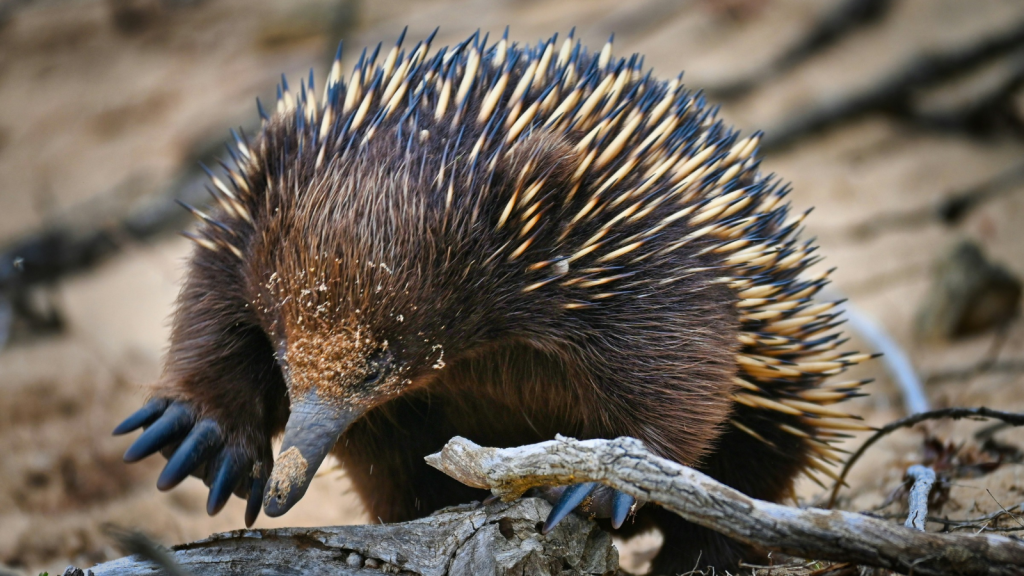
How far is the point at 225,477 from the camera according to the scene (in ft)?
9.07

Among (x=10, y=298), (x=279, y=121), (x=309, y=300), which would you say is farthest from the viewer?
(x=10, y=298)

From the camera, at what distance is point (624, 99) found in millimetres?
2932

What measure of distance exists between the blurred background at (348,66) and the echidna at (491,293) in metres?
0.63

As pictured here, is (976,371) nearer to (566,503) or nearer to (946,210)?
(946,210)

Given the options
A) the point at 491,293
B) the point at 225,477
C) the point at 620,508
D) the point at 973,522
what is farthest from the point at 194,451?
the point at 973,522

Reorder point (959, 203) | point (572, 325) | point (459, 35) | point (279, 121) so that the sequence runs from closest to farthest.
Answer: point (572, 325), point (279, 121), point (959, 203), point (459, 35)

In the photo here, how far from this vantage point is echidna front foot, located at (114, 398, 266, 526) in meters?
2.76

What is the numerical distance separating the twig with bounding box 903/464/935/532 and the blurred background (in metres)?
0.30

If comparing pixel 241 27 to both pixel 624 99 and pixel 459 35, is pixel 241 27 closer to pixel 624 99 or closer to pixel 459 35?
pixel 459 35

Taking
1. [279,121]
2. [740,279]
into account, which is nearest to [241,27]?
[279,121]

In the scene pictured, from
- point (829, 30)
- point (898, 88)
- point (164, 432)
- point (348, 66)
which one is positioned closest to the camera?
point (164, 432)

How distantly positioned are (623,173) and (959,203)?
5.71 m

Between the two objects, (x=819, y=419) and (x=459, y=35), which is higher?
(x=459, y=35)

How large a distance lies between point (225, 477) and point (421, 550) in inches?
27.3
